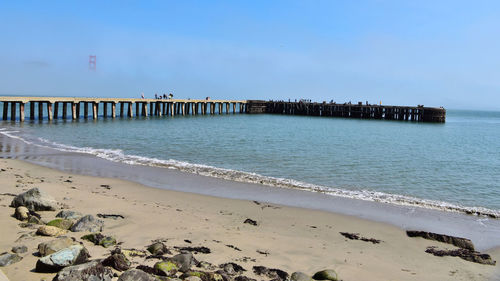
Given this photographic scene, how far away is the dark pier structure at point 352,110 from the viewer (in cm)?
6119

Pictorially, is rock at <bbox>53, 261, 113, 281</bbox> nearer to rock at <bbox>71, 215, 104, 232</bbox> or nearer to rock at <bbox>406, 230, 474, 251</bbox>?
rock at <bbox>71, 215, 104, 232</bbox>

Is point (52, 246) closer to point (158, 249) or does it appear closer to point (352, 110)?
point (158, 249)

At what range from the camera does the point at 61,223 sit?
6816 millimetres

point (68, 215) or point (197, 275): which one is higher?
point (68, 215)

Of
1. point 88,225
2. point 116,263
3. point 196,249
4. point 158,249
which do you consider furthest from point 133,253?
point 88,225

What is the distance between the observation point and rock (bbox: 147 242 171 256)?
20.0 feet

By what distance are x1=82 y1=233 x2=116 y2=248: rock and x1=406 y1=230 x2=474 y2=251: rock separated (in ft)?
18.8

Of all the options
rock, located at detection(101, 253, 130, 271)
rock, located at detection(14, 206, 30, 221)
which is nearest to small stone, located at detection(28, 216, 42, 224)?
rock, located at detection(14, 206, 30, 221)

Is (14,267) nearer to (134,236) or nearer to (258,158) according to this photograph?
(134,236)

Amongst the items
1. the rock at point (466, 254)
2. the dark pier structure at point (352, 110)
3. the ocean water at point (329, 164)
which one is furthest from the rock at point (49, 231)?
the dark pier structure at point (352, 110)

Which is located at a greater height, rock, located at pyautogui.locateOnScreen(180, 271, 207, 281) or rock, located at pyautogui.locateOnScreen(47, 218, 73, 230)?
rock, located at pyautogui.locateOnScreen(47, 218, 73, 230)

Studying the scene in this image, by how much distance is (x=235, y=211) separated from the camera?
941 centimetres

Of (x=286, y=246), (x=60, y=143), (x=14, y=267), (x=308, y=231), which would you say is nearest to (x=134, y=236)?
(x=14, y=267)

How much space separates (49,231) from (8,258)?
1091 mm
